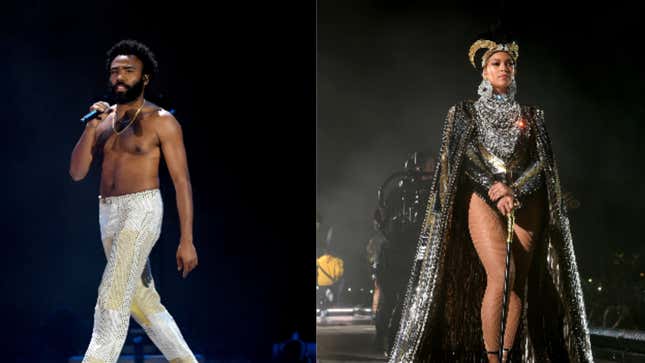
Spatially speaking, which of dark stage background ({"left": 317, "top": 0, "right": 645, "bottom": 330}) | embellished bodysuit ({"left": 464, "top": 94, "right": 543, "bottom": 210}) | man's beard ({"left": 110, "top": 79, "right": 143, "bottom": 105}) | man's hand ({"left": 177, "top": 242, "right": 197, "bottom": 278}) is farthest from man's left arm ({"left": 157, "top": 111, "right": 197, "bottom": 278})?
embellished bodysuit ({"left": 464, "top": 94, "right": 543, "bottom": 210})

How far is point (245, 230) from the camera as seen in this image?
17.3 ft

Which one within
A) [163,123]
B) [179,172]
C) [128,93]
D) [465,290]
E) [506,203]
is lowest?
[465,290]

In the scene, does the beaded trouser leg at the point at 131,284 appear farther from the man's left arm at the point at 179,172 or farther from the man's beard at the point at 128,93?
the man's beard at the point at 128,93

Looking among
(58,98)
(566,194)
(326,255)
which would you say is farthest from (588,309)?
(58,98)

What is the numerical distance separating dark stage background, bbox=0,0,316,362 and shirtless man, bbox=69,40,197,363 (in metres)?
0.09

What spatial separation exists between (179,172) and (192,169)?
0.74ft

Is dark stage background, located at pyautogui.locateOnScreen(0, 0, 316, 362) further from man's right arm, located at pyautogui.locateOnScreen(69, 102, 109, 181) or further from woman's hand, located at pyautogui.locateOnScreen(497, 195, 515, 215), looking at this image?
woman's hand, located at pyautogui.locateOnScreen(497, 195, 515, 215)

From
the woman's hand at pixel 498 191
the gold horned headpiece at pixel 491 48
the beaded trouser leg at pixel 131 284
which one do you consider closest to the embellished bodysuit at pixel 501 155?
the woman's hand at pixel 498 191

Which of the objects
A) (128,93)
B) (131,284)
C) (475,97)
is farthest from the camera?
(475,97)

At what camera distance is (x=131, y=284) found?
15.1ft

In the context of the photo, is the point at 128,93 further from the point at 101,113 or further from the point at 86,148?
the point at 86,148

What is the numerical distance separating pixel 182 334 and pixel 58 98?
4.83 feet

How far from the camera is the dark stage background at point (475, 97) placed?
16.8 ft

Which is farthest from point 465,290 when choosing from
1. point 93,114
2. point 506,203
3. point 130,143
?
point 93,114
